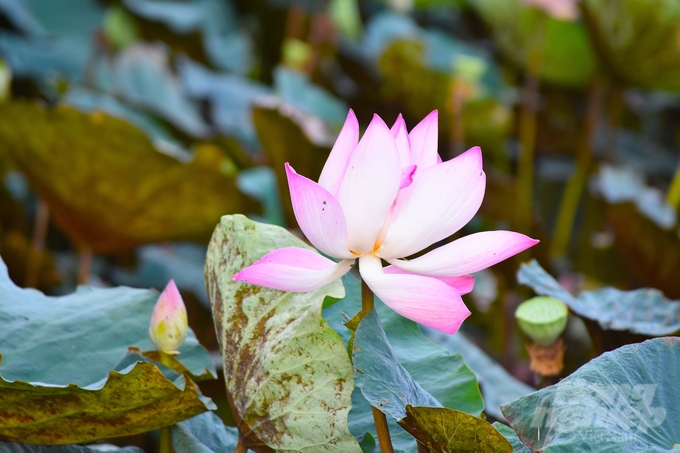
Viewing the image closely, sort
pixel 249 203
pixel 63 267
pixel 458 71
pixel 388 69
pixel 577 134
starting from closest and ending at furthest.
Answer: pixel 249 203 → pixel 63 267 → pixel 458 71 → pixel 388 69 → pixel 577 134

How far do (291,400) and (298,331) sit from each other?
43 mm

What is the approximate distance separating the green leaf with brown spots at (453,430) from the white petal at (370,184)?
0.10 metres

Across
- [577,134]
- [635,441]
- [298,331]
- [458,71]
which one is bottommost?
[635,441]

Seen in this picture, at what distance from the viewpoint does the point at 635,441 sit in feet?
1.30

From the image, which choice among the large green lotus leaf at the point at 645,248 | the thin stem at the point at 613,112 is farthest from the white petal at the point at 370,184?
the thin stem at the point at 613,112

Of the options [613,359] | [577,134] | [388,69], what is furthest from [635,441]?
[577,134]

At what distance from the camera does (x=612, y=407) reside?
414 mm

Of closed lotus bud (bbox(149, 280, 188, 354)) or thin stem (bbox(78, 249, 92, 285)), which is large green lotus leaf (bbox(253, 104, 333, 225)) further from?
closed lotus bud (bbox(149, 280, 188, 354))

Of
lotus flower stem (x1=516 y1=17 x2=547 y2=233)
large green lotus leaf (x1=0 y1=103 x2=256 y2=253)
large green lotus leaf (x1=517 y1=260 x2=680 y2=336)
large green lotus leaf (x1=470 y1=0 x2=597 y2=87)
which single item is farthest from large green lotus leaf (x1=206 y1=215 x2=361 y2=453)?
large green lotus leaf (x1=470 y1=0 x2=597 y2=87)

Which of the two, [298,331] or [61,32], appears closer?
[298,331]

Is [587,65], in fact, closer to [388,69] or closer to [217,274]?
[388,69]

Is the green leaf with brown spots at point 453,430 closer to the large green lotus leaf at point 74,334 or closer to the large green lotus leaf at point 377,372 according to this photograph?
the large green lotus leaf at point 377,372

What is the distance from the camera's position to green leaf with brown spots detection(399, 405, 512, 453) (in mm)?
414

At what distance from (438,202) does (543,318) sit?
0.21 metres
